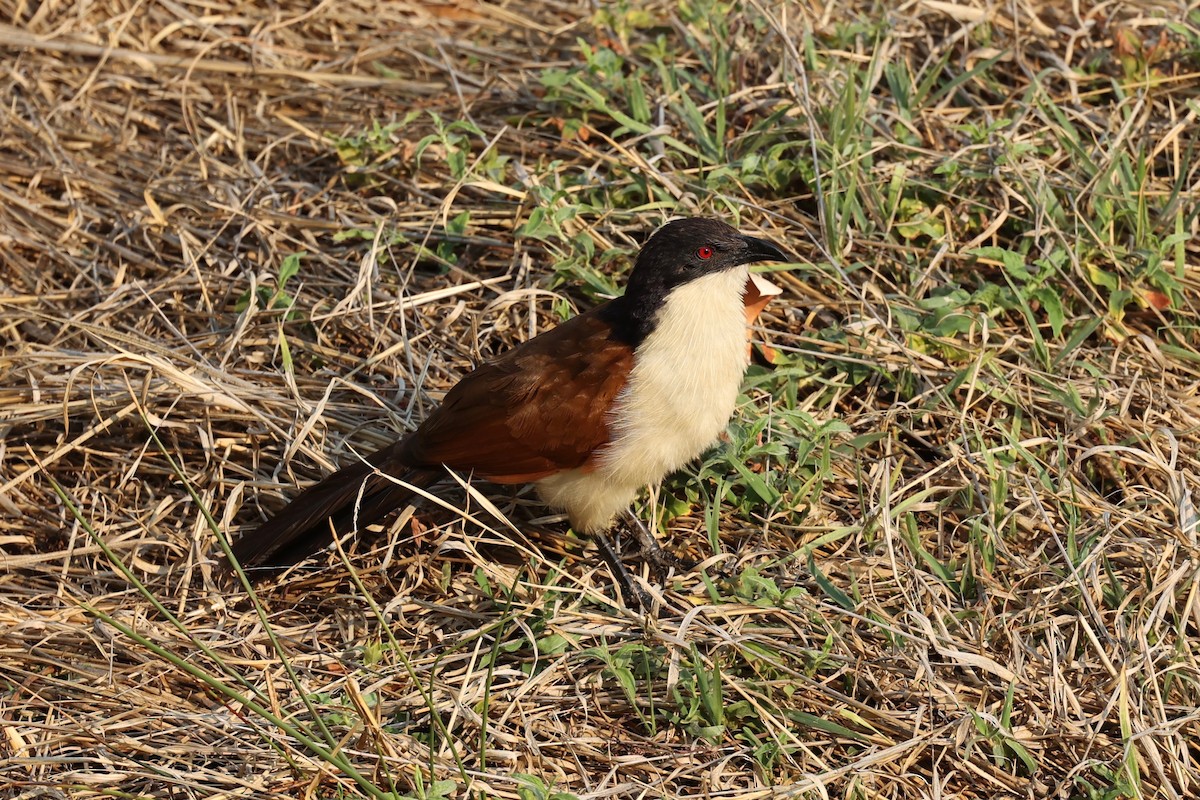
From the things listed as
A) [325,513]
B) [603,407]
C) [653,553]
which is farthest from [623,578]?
[325,513]

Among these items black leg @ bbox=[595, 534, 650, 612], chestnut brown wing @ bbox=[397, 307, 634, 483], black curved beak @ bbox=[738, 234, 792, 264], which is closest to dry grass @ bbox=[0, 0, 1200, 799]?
black leg @ bbox=[595, 534, 650, 612]

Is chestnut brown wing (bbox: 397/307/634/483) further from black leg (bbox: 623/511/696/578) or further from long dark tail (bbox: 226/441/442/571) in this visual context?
black leg (bbox: 623/511/696/578)

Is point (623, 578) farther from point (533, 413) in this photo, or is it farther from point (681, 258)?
point (681, 258)

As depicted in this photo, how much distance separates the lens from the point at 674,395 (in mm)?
2941

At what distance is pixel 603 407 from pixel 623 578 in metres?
0.43

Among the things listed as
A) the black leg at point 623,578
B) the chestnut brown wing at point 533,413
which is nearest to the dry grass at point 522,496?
the black leg at point 623,578

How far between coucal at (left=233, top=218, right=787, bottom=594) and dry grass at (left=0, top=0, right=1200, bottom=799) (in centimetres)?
16

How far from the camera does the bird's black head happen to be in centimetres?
299

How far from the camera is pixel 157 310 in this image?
364 cm

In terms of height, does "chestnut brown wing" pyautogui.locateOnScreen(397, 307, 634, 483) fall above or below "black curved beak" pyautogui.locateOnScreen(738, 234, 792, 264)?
below

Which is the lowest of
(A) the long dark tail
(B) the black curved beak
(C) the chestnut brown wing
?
(A) the long dark tail

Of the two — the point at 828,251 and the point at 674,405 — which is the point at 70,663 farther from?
the point at 828,251

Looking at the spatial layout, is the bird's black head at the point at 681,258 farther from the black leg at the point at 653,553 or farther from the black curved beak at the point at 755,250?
the black leg at the point at 653,553

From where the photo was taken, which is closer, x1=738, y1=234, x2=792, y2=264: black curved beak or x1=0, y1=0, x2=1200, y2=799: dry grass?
x1=0, y1=0, x2=1200, y2=799: dry grass
